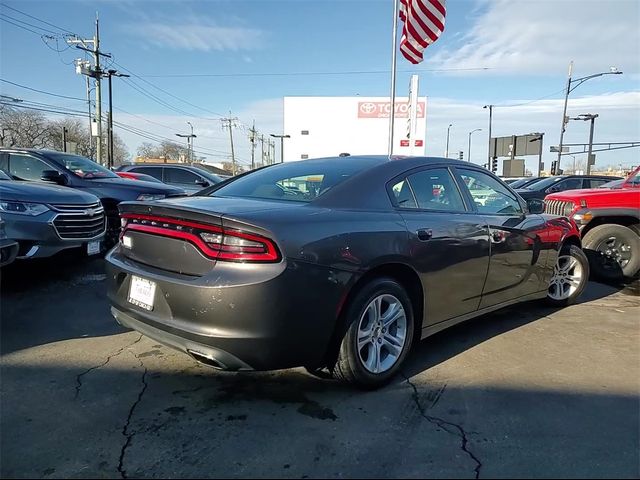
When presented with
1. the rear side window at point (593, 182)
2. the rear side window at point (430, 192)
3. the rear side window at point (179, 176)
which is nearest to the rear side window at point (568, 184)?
the rear side window at point (593, 182)

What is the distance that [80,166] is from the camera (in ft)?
26.1

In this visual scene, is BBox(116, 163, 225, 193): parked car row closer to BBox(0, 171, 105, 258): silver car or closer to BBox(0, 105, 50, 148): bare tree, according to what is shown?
BBox(0, 171, 105, 258): silver car

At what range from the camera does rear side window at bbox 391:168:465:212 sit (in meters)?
3.45

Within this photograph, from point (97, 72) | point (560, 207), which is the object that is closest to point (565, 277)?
point (560, 207)

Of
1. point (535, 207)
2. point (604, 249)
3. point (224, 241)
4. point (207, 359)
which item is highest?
point (535, 207)

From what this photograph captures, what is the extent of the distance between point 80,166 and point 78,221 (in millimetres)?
2737

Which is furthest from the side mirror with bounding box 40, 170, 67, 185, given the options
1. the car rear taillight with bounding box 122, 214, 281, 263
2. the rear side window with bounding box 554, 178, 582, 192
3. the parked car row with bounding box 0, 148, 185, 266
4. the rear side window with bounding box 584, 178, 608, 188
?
the rear side window with bounding box 584, 178, 608, 188

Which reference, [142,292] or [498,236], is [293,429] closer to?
[142,292]

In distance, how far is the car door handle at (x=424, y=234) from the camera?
3313 mm

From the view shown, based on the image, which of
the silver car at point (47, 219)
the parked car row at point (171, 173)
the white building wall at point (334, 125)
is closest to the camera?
the silver car at point (47, 219)

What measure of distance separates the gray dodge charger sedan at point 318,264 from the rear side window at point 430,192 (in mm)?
12

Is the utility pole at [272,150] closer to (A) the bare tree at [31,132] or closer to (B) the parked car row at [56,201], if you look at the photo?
(A) the bare tree at [31,132]

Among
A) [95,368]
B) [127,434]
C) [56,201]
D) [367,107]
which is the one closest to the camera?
[127,434]

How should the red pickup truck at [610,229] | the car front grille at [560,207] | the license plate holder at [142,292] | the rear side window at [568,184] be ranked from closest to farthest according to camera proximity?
the license plate holder at [142,292] < the red pickup truck at [610,229] < the car front grille at [560,207] < the rear side window at [568,184]
